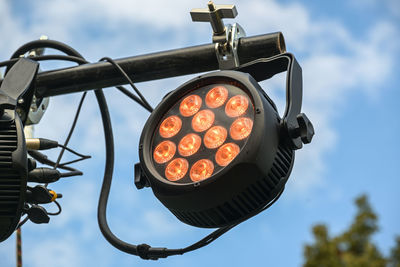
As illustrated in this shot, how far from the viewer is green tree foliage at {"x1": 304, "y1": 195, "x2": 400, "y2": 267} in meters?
18.5

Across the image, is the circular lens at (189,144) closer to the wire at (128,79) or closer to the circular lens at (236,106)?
the circular lens at (236,106)

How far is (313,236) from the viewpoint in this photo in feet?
63.8

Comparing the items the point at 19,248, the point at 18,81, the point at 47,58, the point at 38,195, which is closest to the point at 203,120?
the point at 38,195

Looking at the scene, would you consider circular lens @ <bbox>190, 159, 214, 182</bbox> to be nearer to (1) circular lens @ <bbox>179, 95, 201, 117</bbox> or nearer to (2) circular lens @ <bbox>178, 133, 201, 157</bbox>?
(2) circular lens @ <bbox>178, 133, 201, 157</bbox>

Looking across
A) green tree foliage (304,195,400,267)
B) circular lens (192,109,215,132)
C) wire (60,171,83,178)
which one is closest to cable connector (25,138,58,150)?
wire (60,171,83,178)

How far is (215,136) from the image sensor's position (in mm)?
1640

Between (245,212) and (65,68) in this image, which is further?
(65,68)

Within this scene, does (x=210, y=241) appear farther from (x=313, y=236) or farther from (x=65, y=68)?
(x=313, y=236)

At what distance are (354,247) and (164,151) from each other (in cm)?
1850

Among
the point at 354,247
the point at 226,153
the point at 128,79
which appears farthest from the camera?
the point at 354,247

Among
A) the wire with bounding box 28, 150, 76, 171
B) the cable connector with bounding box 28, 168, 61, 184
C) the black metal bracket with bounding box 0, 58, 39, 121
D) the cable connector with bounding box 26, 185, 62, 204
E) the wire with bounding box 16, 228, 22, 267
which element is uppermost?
the black metal bracket with bounding box 0, 58, 39, 121

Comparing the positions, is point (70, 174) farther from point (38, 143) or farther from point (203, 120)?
point (203, 120)

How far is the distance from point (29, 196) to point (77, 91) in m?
0.49

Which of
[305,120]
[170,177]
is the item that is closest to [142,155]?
[170,177]
